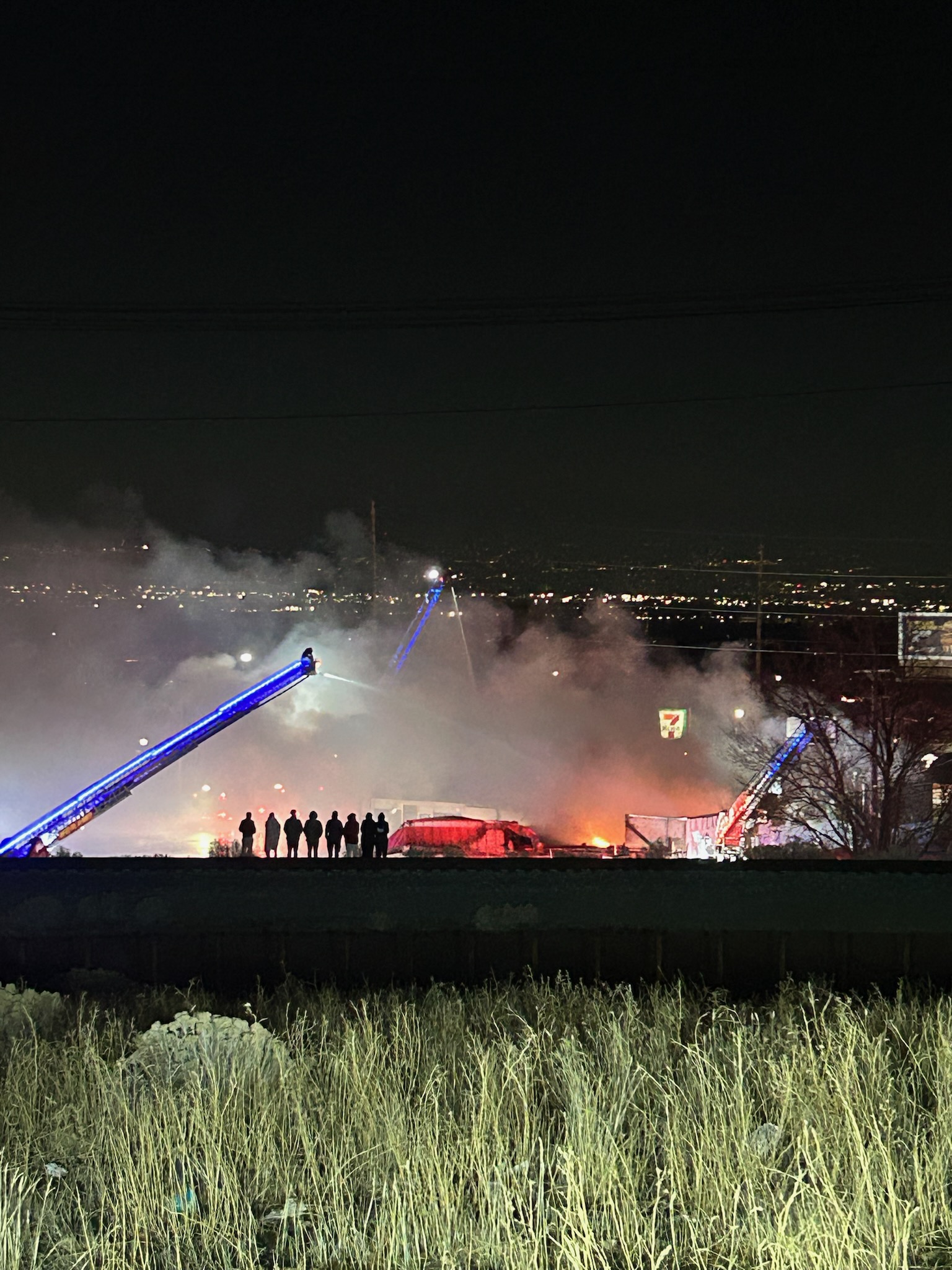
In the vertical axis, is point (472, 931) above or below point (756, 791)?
below

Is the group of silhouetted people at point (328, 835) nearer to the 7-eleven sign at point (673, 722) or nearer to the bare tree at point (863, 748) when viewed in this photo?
the bare tree at point (863, 748)

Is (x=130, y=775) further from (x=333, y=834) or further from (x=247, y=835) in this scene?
(x=333, y=834)

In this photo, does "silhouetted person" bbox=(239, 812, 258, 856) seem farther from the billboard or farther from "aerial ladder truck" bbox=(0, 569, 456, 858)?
the billboard

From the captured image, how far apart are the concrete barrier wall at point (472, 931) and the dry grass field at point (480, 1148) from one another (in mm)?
5506

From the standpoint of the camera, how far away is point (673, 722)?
178 ft

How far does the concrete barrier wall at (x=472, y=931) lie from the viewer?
49.5 ft

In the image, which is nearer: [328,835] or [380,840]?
[380,840]

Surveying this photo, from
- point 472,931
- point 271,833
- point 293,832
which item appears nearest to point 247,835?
point 293,832

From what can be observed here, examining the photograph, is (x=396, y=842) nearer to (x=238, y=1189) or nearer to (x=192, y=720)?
(x=192, y=720)

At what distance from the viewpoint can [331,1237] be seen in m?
5.77

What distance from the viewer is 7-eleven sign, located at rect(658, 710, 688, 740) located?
53.6m

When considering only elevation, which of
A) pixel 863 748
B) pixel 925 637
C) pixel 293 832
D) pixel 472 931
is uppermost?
pixel 925 637

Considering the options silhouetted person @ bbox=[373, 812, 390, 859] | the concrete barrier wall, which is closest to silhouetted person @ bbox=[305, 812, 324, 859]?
silhouetted person @ bbox=[373, 812, 390, 859]

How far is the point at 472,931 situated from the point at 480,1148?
9.38m
